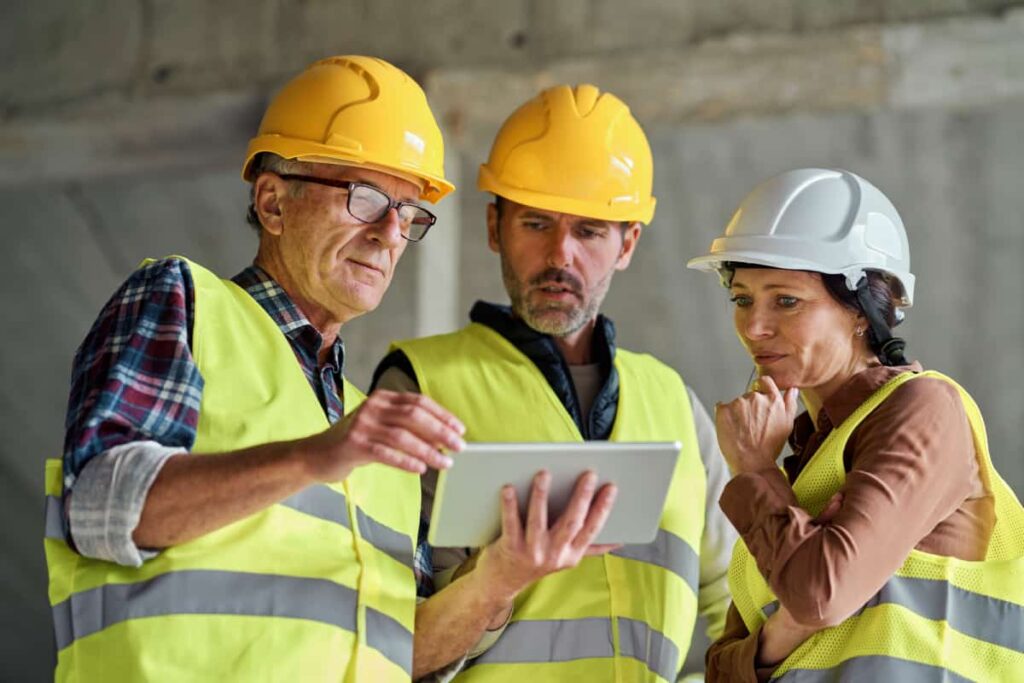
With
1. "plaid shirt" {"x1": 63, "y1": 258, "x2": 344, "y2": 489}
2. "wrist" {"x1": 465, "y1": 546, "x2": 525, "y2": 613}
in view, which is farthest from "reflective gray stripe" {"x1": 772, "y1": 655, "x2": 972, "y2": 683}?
"plaid shirt" {"x1": 63, "y1": 258, "x2": 344, "y2": 489}

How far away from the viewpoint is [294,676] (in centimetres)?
234

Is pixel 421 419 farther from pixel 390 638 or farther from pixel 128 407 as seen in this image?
pixel 390 638

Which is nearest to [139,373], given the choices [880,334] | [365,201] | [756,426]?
[365,201]

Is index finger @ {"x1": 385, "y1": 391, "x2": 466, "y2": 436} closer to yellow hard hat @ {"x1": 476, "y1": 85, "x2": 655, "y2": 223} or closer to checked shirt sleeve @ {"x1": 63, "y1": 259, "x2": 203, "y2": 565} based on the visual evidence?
checked shirt sleeve @ {"x1": 63, "y1": 259, "x2": 203, "y2": 565}

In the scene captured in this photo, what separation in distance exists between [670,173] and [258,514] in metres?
4.09

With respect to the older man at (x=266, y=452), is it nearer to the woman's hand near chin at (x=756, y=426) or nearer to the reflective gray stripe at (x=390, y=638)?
the reflective gray stripe at (x=390, y=638)

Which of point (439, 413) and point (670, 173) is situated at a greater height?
point (670, 173)

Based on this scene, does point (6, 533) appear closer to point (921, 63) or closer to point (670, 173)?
point (670, 173)

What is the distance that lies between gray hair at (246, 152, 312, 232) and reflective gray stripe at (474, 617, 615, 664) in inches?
50.4

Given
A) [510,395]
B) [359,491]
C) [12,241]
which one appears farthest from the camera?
[12,241]

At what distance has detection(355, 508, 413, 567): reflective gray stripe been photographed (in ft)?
8.65

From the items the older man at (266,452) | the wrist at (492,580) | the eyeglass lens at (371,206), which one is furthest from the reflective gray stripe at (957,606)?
the eyeglass lens at (371,206)

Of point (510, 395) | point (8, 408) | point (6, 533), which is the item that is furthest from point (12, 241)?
point (510, 395)

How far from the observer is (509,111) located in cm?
605
